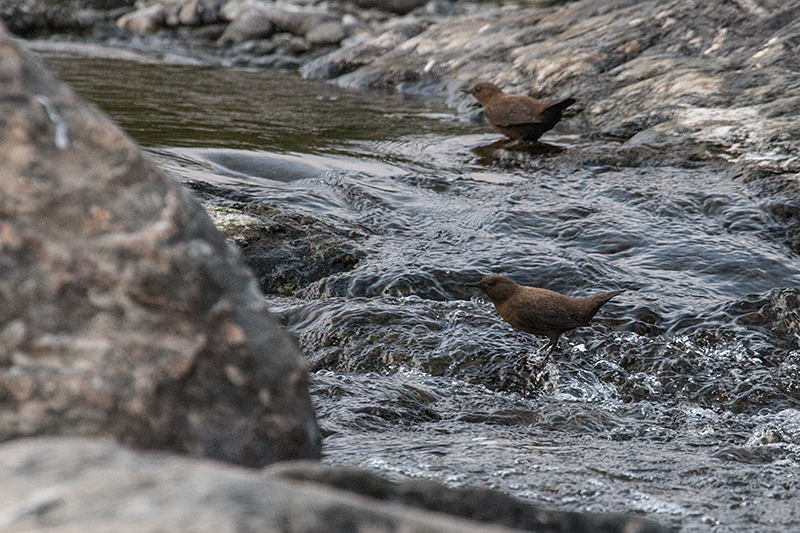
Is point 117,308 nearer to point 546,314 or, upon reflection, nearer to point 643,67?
point 546,314

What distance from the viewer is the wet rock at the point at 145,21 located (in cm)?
2177

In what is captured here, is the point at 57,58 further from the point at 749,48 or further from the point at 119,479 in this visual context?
the point at 119,479

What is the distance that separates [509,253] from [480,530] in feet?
14.7

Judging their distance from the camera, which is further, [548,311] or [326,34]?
[326,34]

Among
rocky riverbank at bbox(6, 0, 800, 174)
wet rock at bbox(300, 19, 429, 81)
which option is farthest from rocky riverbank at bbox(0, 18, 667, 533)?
wet rock at bbox(300, 19, 429, 81)

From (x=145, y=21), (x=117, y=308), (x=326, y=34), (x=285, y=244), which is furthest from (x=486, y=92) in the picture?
(x=145, y=21)

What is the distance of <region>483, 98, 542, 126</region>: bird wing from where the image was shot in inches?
341

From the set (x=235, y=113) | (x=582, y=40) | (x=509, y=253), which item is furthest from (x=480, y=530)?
(x=582, y=40)

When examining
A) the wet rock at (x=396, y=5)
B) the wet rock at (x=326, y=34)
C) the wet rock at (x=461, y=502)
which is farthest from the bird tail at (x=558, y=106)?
the wet rock at (x=396, y=5)

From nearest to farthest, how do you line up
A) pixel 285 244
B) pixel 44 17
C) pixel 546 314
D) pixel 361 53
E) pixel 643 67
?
1. pixel 546 314
2. pixel 285 244
3. pixel 643 67
4. pixel 361 53
5. pixel 44 17

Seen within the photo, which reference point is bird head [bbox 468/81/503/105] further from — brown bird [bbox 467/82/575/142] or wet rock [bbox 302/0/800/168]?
wet rock [bbox 302/0/800/168]

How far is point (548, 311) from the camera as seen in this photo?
15.2ft

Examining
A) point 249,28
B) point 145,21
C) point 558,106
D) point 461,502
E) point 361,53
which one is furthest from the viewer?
point 145,21

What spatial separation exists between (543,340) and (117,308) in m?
3.28
